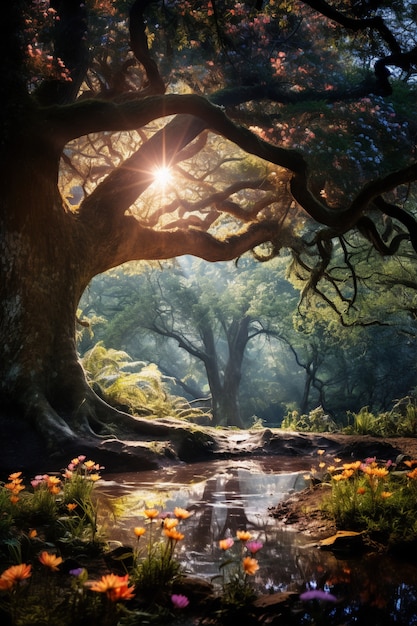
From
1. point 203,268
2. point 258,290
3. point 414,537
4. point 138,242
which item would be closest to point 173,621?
point 414,537

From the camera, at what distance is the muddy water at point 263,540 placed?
265 cm

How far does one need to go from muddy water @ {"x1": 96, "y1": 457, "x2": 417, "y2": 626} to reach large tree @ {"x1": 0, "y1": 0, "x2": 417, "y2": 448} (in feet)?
5.93

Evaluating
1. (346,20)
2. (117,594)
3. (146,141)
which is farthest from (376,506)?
(146,141)

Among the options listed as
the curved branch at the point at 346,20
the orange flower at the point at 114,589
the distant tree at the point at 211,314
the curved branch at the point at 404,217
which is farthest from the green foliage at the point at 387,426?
the distant tree at the point at 211,314

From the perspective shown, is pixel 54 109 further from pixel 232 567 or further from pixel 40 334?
pixel 232 567

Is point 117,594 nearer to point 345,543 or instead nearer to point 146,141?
point 345,543

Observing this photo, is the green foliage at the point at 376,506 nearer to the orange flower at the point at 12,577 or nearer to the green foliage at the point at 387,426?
the orange flower at the point at 12,577

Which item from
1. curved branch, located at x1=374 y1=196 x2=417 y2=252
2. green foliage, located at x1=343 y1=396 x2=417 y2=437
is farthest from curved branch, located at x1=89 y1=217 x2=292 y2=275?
green foliage, located at x1=343 y1=396 x2=417 y2=437

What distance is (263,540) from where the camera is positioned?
12.1 feet

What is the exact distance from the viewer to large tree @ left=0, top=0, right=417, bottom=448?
7.29m

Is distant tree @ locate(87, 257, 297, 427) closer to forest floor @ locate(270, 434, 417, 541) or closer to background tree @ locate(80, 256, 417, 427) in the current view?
background tree @ locate(80, 256, 417, 427)

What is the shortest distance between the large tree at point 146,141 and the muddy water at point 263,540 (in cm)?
181

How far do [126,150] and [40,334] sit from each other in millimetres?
9663

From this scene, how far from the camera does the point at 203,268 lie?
56.5 meters
